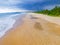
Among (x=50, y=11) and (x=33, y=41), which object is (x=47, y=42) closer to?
(x=33, y=41)

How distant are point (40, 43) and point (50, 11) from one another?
64.7 ft

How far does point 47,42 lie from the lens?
20.7ft

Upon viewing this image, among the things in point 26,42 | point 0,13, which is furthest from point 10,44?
point 0,13

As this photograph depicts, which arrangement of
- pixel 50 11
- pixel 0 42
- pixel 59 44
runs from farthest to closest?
pixel 50 11 < pixel 0 42 < pixel 59 44

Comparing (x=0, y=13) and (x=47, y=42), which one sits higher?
(x=47, y=42)

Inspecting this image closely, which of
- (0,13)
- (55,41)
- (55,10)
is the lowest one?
(55,10)

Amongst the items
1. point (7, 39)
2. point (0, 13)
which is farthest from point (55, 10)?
point (7, 39)

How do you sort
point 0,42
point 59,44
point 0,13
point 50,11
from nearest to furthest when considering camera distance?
point 59,44, point 0,42, point 0,13, point 50,11

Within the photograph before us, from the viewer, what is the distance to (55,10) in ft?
86.9

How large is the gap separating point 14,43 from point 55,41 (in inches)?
53.8

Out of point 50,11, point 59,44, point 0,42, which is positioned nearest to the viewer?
point 59,44

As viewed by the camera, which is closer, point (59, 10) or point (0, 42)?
point (0, 42)

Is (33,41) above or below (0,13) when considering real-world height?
above

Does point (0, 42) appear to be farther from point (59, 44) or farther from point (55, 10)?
point (55, 10)
